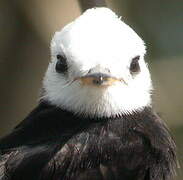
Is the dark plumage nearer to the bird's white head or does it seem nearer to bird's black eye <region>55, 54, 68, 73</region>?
the bird's white head

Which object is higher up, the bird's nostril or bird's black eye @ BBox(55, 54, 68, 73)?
bird's black eye @ BBox(55, 54, 68, 73)

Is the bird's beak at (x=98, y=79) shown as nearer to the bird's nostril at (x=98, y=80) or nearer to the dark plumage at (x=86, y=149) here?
the bird's nostril at (x=98, y=80)

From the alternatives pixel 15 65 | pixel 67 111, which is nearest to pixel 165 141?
pixel 67 111

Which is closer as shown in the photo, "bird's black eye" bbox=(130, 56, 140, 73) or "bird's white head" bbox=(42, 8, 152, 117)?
"bird's white head" bbox=(42, 8, 152, 117)

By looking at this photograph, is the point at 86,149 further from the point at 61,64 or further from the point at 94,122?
the point at 61,64

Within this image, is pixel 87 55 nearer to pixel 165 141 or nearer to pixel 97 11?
pixel 97 11

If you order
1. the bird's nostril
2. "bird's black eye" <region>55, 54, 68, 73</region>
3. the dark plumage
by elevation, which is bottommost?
the dark plumage

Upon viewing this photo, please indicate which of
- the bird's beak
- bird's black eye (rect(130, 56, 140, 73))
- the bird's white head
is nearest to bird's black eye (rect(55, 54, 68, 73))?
the bird's white head

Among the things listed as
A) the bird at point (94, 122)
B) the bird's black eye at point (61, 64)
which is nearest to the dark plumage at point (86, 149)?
the bird at point (94, 122)
